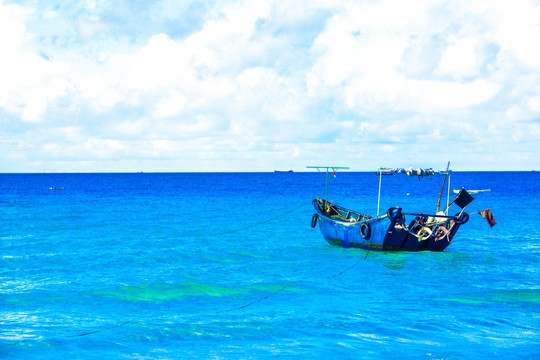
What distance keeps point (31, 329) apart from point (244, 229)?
25028 millimetres

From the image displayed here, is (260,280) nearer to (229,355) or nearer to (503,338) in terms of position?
(229,355)

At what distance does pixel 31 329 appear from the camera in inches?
548

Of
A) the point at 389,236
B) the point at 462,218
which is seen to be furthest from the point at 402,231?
the point at 462,218

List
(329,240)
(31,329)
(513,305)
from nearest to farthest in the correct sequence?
(31,329), (513,305), (329,240)

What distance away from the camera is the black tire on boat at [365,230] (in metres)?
25.5

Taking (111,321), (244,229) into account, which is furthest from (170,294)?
(244,229)

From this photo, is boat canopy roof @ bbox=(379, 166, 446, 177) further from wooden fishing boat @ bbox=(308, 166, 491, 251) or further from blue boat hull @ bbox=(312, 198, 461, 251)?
blue boat hull @ bbox=(312, 198, 461, 251)

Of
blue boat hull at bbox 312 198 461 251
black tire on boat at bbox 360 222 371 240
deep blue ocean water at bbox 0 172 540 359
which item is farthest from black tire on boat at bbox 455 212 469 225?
black tire on boat at bbox 360 222 371 240

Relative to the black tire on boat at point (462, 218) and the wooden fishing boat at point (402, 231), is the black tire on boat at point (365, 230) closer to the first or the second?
the wooden fishing boat at point (402, 231)

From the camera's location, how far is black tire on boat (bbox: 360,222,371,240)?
2547cm

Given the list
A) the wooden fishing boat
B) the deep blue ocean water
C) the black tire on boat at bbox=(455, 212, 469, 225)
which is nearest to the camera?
the deep blue ocean water

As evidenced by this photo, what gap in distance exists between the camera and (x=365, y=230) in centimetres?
2562

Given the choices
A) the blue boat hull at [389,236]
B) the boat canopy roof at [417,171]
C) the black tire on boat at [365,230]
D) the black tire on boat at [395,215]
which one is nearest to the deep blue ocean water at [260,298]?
the blue boat hull at [389,236]

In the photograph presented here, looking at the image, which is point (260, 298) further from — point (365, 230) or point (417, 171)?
point (417, 171)
